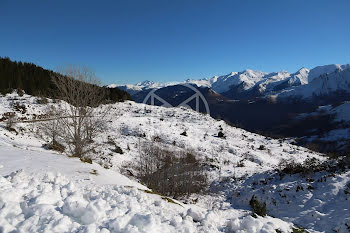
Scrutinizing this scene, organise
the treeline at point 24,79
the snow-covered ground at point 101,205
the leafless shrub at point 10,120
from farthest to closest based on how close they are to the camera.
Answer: the treeline at point 24,79 → the leafless shrub at point 10,120 → the snow-covered ground at point 101,205

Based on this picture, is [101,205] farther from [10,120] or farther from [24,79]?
[24,79]

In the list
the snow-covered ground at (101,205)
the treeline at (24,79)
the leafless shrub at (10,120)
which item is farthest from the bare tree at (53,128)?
the treeline at (24,79)

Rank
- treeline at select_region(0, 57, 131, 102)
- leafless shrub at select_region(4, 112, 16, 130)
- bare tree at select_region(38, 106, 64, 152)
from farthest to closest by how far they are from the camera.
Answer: treeline at select_region(0, 57, 131, 102), leafless shrub at select_region(4, 112, 16, 130), bare tree at select_region(38, 106, 64, 152)

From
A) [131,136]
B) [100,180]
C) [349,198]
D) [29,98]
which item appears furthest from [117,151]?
[29,98]

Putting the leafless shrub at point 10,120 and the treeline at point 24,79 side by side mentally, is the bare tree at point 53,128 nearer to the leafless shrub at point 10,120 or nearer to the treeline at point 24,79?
the leafless shrub at point 10,120

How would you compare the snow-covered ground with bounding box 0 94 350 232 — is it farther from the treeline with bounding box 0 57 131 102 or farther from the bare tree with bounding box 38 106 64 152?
the treeline with bounding box 0 57 131 102

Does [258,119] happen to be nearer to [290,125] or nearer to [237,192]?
[290,125]

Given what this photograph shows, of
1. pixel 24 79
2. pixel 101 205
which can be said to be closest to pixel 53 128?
pixel 101 205

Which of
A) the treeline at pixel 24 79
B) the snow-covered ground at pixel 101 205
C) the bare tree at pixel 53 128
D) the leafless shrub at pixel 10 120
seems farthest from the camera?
the treeline at pixel 24 79

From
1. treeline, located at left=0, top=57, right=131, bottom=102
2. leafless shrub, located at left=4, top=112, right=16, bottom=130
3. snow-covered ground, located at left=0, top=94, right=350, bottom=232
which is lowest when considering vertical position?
snow-covered ground, located at left=0, top=94, right=350, bottom=232

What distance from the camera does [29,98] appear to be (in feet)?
114

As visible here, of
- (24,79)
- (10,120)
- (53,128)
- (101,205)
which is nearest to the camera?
(101,205)

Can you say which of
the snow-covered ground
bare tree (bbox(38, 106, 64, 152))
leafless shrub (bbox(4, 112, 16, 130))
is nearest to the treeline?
leafless shrub (bbox(4, 112, 16, 130))

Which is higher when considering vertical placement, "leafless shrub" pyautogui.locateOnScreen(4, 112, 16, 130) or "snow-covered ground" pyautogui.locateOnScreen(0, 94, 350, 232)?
"leafless shrub" pyautogui.locateOnScreen(4, 112, 16, 130)
